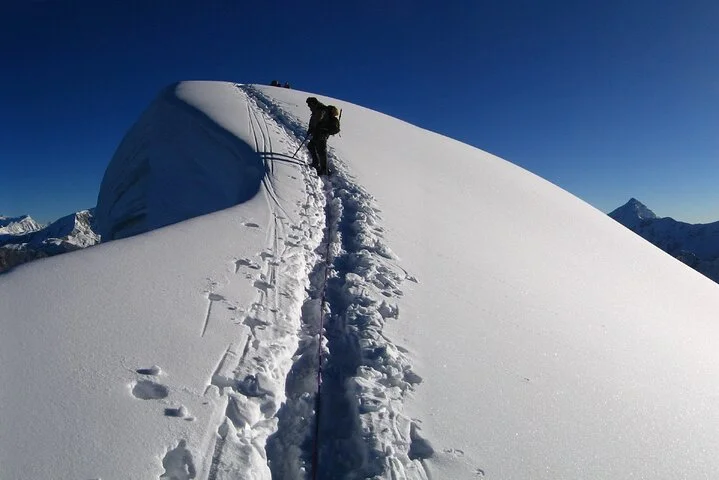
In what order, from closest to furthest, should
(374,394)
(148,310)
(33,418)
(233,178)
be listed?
(33,418) < (374,394) < (148,310) < (233,178)

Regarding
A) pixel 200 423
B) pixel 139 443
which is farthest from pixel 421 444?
pixel 139 443

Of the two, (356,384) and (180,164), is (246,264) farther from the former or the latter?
(180,164)

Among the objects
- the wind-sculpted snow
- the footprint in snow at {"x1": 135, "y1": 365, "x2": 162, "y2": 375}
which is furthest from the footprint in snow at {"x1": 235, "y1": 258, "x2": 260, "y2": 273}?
the wind-sculpted snow

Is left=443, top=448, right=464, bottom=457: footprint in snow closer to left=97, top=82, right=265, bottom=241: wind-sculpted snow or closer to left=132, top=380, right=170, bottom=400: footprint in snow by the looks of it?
left=132, top=380, right=170, bottom=400: footprint in snow

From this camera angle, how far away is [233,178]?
990 centimetres

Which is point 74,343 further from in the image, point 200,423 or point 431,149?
point 431,149

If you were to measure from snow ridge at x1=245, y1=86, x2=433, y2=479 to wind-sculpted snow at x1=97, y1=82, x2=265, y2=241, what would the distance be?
3.29 meters

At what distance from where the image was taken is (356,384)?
337cm

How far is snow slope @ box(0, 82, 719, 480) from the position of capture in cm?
266

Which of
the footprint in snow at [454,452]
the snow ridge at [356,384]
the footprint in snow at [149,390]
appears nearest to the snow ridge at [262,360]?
the snow ridge at [356,384]

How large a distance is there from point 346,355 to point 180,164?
11111 millimetres

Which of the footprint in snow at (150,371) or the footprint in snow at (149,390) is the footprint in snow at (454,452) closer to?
the footprint in snow at (149,390)

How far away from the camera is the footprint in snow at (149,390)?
2.81 m

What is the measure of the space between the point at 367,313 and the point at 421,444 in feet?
5.61
